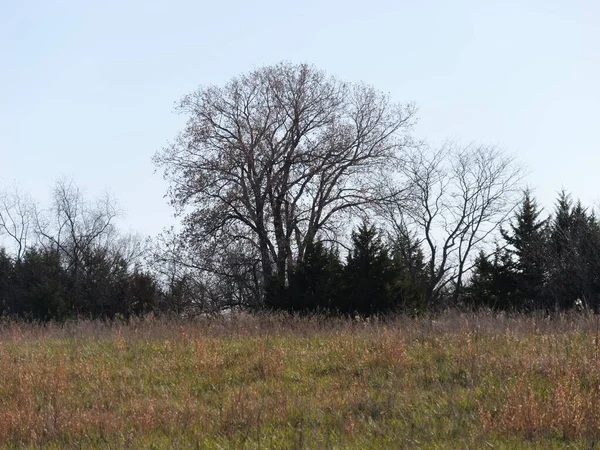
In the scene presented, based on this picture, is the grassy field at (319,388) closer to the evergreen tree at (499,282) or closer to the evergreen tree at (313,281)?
the evergreen tree at (313,281)

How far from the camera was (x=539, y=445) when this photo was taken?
22.1ft

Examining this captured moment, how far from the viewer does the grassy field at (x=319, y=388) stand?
7359mm

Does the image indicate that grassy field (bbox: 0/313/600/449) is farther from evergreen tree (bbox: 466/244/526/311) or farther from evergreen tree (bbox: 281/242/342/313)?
evergreen tree (bbox: 466/244/526/311)

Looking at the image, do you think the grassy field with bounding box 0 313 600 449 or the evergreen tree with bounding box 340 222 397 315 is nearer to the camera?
the grassy field with bounding box 0 313 600 449

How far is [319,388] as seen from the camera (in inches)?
376

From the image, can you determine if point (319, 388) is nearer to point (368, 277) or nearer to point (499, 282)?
point (368, 277)

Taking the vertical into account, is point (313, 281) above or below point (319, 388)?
above

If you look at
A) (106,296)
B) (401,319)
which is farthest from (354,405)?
(106,296)

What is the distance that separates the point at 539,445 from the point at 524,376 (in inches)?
86.2

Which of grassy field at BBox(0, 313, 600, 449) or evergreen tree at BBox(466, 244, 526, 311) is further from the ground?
evergreen tree at BBox(466, 244, 526, 311)

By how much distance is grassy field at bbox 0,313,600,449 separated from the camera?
7359mm

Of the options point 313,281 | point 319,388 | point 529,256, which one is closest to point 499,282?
point 529,256

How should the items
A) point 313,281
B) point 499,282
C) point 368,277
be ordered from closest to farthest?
point 368,277 → point 313,281 → point 499,282

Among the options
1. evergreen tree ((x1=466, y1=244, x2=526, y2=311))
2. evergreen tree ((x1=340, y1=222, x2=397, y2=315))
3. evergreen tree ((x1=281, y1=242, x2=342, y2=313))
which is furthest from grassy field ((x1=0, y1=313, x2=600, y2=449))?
evergreen tree ((x1=466, y1=244, x2=526, y2=311))
